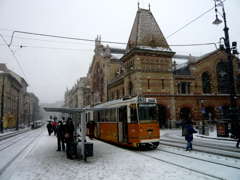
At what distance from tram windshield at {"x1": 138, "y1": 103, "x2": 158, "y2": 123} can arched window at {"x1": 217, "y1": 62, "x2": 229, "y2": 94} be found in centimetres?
2664

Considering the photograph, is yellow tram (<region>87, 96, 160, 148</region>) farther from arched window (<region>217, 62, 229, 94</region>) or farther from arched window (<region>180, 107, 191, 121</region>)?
arched window (<region>217, 62, 229, 94</region>)

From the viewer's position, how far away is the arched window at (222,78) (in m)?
34.8

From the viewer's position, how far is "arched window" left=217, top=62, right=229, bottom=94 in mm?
34812

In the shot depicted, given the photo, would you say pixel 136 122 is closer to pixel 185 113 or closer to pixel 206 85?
pixel 185 113

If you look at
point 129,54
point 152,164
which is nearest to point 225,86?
point 129,54

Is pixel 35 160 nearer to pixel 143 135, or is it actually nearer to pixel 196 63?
pixel 143 135

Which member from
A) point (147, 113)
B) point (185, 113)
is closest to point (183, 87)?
point (185, 113)

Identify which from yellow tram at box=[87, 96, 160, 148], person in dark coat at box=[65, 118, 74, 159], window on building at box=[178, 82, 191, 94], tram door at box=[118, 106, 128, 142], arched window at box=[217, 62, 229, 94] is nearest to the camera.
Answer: person in dark coat at box=[65, 118, 74, 159]

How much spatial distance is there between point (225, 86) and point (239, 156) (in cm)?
2885

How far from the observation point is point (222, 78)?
35062 mm

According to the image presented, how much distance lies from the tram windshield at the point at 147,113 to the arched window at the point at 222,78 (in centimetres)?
2664

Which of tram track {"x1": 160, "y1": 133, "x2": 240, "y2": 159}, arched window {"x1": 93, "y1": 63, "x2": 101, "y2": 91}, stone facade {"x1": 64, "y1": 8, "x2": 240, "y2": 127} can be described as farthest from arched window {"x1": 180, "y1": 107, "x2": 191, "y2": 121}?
arched window {"x1": 93, "y1": 63, "x2": 101, "y2": 91}

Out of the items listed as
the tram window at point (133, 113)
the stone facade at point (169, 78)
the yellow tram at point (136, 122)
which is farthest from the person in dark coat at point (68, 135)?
the stone facade at point (169, 78)

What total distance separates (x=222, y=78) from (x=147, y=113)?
28.1 meters
